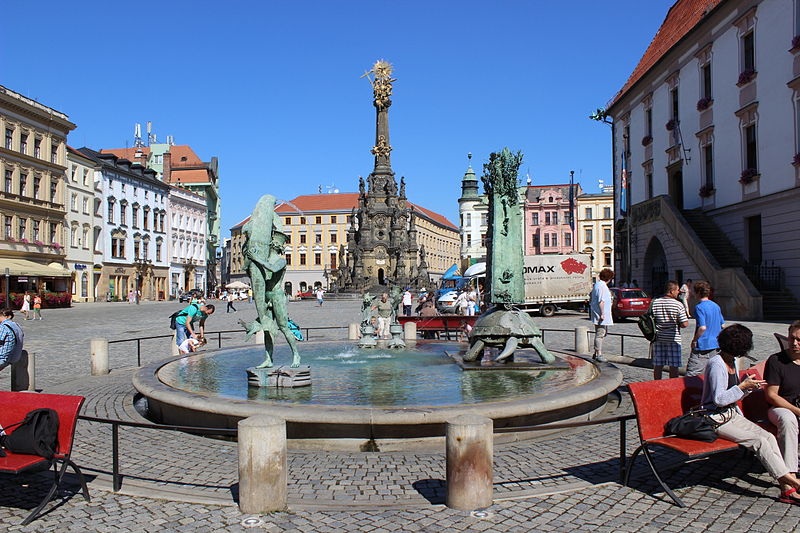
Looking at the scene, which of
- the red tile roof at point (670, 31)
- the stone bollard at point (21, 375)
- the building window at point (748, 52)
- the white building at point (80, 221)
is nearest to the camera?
the stone bollard at point (21, 375)

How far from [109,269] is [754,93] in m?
54.6

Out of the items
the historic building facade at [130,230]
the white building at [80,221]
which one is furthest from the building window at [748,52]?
the historic building facade at [130,230]

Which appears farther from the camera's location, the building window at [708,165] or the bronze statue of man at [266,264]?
the building window at [708,165]

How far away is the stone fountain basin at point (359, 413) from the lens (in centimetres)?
680

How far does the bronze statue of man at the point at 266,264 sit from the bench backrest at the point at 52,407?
11.1 ft

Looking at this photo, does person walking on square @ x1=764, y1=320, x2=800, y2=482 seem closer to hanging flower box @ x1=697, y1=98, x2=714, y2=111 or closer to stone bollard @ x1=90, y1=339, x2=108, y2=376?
stone bollard @ x1=90, y1=339, x2=108, y2=376

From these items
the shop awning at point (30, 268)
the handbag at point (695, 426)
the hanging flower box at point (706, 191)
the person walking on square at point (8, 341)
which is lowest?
the handbag at point (695, 426)

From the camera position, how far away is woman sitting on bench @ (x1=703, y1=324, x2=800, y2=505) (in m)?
5.23

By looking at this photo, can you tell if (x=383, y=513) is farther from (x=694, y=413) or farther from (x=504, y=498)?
(x=694, y=413)

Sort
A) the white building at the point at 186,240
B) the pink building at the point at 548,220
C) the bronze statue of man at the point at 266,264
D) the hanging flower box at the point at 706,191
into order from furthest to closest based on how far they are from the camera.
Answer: the pink building at the point at 548,220, the white building at the point at 186,240, the hanging flower box at the point at 706,191, the bronze statue of man at the point at 266,264

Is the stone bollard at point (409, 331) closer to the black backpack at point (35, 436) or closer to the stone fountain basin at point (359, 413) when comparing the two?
the stone fountain basin at point (359, 413)

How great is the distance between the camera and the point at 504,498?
5367 mm

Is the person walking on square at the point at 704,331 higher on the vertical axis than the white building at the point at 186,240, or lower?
lower

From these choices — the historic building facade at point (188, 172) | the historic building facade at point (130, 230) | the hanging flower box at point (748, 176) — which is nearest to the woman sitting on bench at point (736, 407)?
the hanging flower box at point (748, 176)
